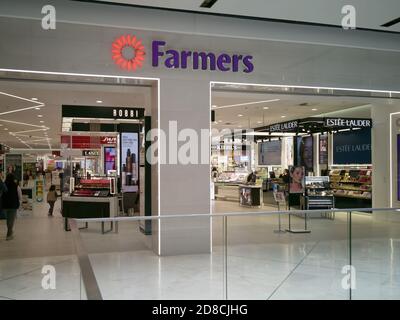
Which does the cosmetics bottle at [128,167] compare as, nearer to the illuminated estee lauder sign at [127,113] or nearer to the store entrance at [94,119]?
the store entrance at [94,119]

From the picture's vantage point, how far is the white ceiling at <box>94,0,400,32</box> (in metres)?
5.95

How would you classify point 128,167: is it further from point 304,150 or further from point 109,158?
point 304,150

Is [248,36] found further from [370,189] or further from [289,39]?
[370,189]

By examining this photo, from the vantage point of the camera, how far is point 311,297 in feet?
15.6

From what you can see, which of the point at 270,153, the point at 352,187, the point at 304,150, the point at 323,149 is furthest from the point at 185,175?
the point at 270,153

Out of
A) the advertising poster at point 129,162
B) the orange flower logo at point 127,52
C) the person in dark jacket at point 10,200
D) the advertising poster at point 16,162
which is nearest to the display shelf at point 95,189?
the person in dark jacket at point 10,200

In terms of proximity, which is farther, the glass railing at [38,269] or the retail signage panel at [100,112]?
the retail signage panel at [100,112]

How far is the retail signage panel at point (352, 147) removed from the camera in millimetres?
13750

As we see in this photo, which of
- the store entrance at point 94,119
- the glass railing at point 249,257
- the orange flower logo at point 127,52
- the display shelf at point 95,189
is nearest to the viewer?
the glass railing at point 249,257

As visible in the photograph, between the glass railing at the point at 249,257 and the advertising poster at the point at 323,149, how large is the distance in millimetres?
9568

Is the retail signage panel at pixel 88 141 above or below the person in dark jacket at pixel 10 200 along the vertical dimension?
above

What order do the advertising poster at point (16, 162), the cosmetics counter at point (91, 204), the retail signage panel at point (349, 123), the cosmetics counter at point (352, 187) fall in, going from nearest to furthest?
the cosmetics counter at point (91, 204), the retail signage panel at point (349, 123), the cosmetics counter at point (352, 187), the advertising poster at point (16, 162)

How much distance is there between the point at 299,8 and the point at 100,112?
7.00 metres

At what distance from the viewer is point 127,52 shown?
22.1 ft
